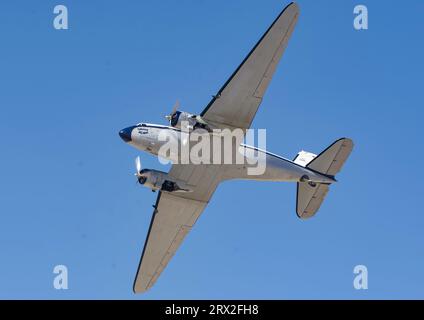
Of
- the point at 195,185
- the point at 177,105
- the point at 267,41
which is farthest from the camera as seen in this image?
the point at 195,185

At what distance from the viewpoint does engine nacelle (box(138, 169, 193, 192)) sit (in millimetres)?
39750

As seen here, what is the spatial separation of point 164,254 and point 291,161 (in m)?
10.6

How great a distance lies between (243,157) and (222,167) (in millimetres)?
1456

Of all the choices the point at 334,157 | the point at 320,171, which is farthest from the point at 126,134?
the point at 334,157

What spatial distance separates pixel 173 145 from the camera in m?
38.5

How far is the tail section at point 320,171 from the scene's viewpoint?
4059 cm

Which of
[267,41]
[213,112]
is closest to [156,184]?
[213,112]

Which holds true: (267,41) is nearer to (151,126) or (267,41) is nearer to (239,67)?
A: (239,67)

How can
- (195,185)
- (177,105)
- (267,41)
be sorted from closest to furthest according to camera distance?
(267,41) → (177,105) → (195,185)

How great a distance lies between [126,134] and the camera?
128 feet

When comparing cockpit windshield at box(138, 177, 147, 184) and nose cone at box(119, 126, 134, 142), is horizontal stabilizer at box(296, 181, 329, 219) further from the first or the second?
nose cone at box(119, 126, 134, 142)

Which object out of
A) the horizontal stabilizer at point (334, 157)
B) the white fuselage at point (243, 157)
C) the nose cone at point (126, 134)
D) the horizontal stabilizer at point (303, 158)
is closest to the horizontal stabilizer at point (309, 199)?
the white fuselage at point (243, 157)

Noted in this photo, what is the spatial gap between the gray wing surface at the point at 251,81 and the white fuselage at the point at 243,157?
2.16 meters

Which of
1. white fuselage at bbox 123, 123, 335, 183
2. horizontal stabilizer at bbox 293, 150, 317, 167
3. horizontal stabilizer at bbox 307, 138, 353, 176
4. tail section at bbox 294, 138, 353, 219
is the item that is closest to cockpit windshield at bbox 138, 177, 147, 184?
white fuselage at bbox 123, 123, 335, 183
